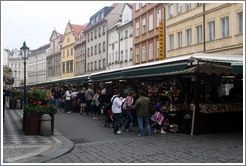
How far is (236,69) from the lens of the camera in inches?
401

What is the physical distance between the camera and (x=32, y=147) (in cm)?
902

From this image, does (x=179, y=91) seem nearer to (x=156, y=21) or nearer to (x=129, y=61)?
(x=156, y=21)

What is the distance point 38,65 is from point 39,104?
89.7m

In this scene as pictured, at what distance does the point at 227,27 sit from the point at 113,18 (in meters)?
32.3

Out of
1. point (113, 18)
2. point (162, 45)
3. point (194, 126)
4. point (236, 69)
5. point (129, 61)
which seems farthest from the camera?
point (113, 18)

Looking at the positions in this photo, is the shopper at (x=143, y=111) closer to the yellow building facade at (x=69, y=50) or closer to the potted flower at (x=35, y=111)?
the potted flower at (x=35, y=111)

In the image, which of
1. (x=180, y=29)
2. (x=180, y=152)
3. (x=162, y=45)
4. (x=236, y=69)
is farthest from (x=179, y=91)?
(x=162, y=45)

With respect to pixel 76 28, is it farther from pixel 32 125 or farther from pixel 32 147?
pixel 32 147

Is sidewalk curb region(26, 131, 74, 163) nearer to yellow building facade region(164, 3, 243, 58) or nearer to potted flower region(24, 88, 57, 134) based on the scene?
potted flower region(24, 88, 57, 134)

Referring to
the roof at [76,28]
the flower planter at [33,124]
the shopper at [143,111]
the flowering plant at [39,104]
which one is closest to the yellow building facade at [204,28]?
the shopper at [143,111]

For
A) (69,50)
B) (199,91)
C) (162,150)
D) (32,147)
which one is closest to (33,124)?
(32,147)

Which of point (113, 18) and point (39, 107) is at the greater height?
point (113, 18)

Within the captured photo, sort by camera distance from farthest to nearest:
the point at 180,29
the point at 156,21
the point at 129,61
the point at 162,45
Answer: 1. the point at 129,61
2. the point at 156,21
3. the point at 162,45
4. the point at 180,29

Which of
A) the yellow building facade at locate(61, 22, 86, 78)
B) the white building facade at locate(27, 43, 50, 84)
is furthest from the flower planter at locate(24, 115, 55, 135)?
the white building facade at locate(27, 43, 50, 84)
